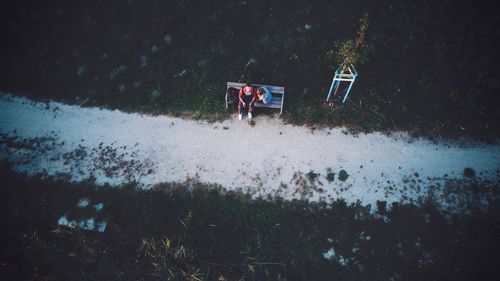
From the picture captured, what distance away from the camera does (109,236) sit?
9.22 meters

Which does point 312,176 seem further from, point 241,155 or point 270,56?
point 270,56

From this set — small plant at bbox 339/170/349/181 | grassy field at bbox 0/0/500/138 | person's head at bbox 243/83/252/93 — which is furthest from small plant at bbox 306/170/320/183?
person's head at bbox 243/83/252/93

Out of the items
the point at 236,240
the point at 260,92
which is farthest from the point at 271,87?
the point at 236,240

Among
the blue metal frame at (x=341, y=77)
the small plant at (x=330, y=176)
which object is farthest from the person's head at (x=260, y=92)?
the small plant at (x=330, y=176)

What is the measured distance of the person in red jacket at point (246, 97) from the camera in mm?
9930

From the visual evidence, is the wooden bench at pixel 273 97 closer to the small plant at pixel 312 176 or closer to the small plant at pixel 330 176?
the small plant at pixel 312 176

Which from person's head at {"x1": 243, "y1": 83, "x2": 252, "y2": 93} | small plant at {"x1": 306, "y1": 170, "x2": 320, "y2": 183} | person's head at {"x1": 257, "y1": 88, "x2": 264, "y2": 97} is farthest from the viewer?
person's head at {"x1": 257, "y1": 88, "x2": 264, "y2": 97}

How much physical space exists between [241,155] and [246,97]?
2.12m

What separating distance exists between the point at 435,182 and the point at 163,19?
41.5 ft

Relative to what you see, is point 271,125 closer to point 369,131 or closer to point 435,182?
point 369,131

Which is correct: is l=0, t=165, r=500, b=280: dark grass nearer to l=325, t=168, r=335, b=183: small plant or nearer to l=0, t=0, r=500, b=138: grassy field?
l=325, t=168, r=335, b=183: small plant

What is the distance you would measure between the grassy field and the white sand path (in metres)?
0.66

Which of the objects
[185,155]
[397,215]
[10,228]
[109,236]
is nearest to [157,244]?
[109,236]

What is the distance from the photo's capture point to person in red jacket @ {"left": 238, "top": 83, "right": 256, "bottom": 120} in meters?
9.93
